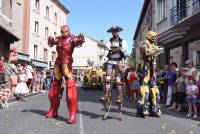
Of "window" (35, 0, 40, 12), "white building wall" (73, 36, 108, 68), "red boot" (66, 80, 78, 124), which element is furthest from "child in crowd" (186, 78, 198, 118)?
"white building wall" (73, 36, 108, 68)

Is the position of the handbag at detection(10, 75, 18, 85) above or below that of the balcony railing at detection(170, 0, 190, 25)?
below

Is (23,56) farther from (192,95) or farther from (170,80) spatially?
(192,95)

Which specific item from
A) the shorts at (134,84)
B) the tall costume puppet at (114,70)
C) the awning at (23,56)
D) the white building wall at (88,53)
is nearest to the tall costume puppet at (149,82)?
the tall costume puppet at (114,70)

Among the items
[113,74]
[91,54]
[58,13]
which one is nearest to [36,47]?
[58,13]

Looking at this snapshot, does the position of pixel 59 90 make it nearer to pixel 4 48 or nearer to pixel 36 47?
pixel 4 48

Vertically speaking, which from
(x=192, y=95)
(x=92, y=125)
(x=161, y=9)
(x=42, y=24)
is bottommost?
(x=92, y=125)

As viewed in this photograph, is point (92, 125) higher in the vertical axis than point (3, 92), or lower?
lower

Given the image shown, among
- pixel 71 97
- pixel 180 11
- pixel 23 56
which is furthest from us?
pixel 23 56

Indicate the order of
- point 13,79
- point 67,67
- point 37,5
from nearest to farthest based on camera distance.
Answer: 1. point 67,67
2. point 13,79
3. point 37,5

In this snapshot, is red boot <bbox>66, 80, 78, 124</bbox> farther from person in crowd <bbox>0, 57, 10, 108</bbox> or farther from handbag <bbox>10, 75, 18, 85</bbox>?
handbag <bbox>10, 75, 18, 85</bbox>

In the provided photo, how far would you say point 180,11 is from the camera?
23.6 m

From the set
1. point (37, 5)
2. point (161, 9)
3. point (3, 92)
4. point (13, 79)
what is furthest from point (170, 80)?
point (37, 5)

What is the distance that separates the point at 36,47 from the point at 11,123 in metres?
37.3

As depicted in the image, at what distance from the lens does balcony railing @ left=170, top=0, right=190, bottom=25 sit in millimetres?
22627
